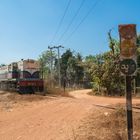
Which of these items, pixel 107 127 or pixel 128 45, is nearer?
pixel 128 45

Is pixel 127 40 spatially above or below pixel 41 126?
above

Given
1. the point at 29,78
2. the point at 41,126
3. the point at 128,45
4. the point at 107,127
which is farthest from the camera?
the point at 29,78

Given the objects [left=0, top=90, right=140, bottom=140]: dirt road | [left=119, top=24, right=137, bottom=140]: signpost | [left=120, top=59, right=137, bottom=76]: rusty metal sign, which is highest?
[left=119, top=24, right=137, bottom=140]: signpost

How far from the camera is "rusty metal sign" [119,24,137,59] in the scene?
7.00 m

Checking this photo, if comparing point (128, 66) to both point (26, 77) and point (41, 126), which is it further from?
point (26, 77)

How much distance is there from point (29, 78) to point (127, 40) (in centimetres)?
2949

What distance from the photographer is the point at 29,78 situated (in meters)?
36.0

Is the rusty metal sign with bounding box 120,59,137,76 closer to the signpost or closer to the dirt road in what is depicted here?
the signpost

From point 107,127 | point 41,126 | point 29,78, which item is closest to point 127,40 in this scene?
point 107,127

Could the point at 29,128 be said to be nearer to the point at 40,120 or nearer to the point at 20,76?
the point at 40,120

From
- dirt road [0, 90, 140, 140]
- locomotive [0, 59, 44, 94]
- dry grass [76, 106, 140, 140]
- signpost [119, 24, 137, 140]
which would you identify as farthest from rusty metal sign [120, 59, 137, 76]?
locomotive [0, 59, 44, 94]

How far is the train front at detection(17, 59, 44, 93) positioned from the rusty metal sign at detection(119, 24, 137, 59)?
28.5 meters

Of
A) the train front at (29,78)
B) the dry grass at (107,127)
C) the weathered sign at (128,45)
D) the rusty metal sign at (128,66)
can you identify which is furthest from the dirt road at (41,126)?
the train front at (29,78)

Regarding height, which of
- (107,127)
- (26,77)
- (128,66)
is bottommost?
(107,127)
